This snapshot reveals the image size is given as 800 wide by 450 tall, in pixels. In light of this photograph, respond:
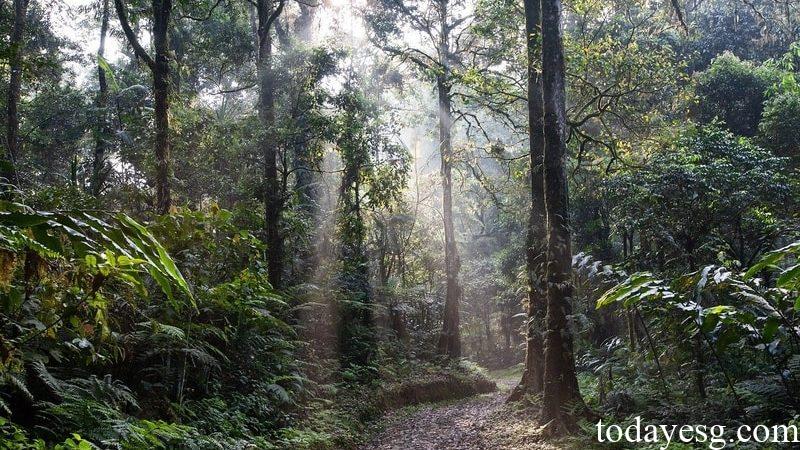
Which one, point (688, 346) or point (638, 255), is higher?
point (638, 255)

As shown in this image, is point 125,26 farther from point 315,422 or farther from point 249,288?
point 315,422

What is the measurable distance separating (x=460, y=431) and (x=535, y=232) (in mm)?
4169

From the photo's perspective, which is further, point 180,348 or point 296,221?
point 296,221

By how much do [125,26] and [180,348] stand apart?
6.90m

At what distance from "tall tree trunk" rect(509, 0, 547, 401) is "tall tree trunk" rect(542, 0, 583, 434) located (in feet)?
5.85

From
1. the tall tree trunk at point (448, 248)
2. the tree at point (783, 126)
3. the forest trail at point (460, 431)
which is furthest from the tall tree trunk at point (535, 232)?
the tree at point (783, 126)

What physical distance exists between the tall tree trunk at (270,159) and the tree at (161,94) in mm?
3803

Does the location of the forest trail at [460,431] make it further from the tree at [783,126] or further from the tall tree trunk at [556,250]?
the tree at [783,126]

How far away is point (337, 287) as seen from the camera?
51.5ft

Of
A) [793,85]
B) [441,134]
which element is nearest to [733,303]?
[793,85]

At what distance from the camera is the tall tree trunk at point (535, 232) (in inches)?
402

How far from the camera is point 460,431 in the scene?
360 inches

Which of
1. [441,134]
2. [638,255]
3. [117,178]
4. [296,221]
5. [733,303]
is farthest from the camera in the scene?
[441,134]

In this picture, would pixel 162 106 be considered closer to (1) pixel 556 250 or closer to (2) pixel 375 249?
(1) pixel 556 250
